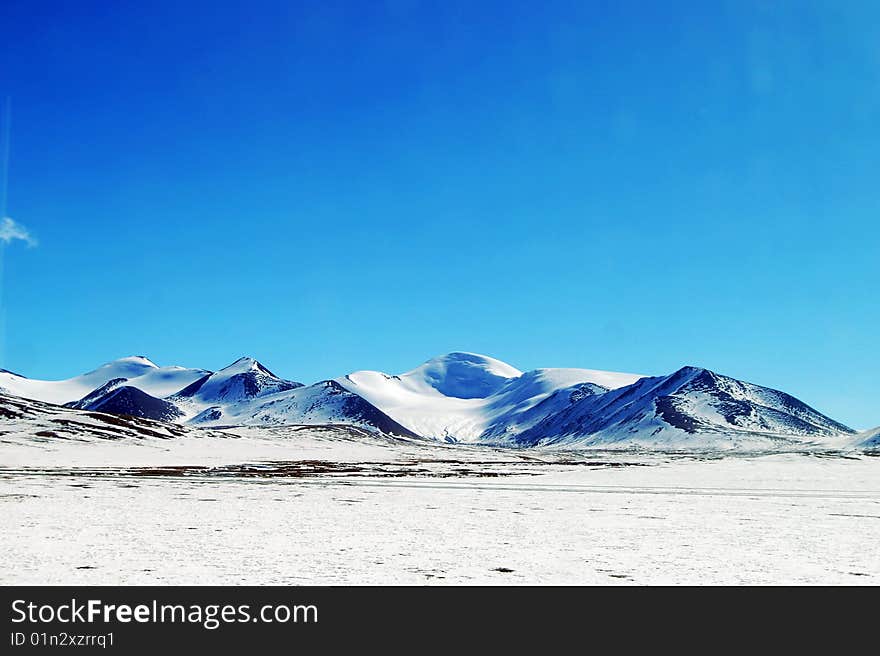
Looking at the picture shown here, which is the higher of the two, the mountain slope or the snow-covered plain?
the mountain slope

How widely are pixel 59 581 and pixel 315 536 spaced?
783cm

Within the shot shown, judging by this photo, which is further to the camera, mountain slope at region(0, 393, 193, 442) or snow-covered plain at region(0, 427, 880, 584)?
mountain slope at region(0, 393, 193, 442)

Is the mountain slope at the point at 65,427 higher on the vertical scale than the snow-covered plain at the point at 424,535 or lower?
higher

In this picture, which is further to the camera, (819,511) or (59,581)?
(819,511)

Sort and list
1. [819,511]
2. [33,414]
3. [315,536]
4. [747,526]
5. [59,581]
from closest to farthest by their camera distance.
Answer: [59,581], [315,536], [747,526], [819,511], [33,414]

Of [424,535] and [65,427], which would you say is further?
[65,427]

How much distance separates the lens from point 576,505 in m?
31.8

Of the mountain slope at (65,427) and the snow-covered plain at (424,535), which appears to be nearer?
the snow-covered plain at (424,535)

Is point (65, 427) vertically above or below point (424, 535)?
above
